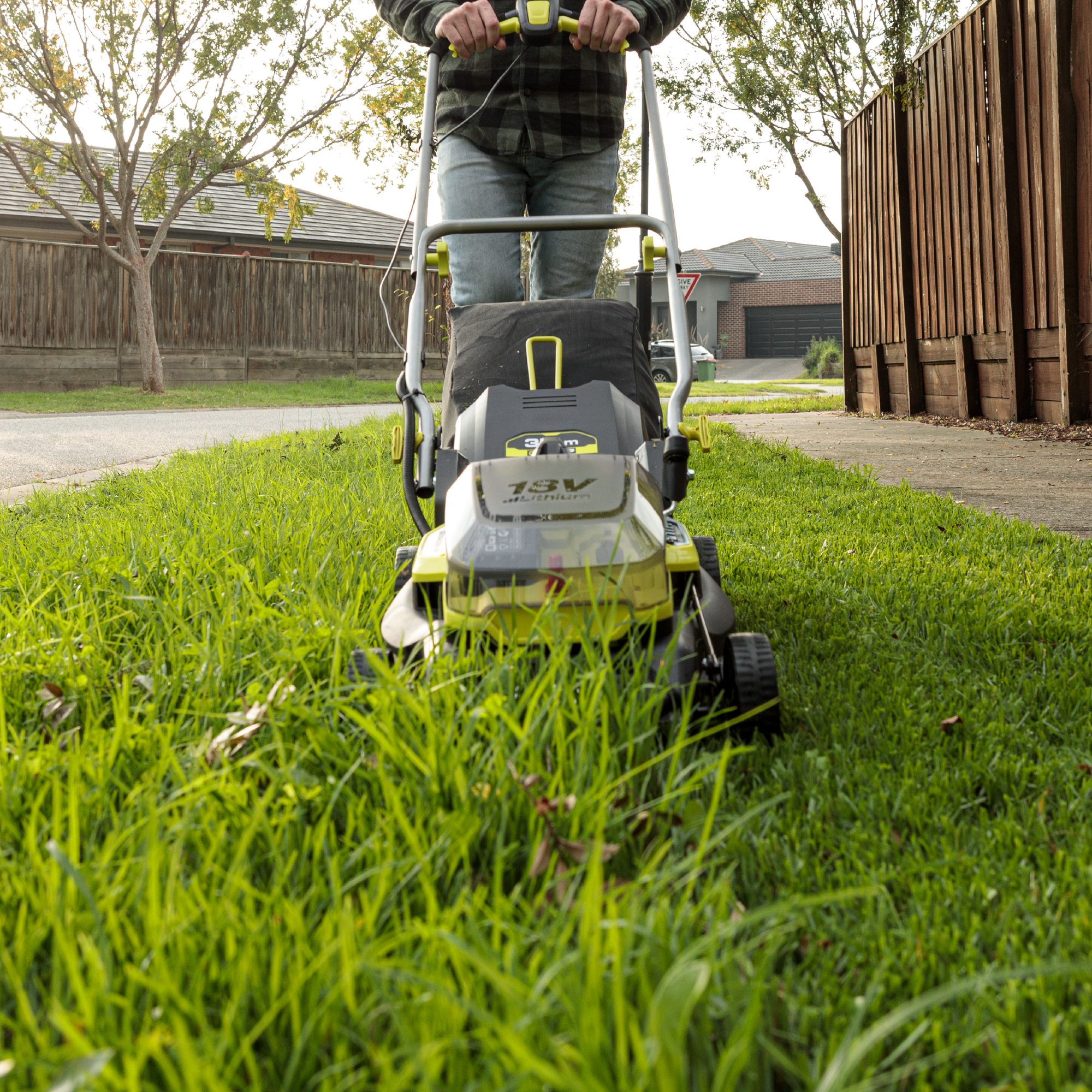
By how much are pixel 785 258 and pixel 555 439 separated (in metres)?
52.6

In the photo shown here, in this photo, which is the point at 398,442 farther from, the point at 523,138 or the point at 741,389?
the point at 741,389

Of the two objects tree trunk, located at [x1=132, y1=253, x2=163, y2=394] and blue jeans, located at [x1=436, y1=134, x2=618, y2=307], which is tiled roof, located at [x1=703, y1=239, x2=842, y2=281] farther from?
blue jeans, located at [x1=436, y1=134, x2=618, y2=307]

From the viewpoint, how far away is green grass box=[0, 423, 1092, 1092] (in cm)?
89

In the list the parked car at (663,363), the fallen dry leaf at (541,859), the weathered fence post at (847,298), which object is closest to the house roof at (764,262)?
the parked car at (663,363)

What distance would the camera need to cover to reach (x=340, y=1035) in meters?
0.93

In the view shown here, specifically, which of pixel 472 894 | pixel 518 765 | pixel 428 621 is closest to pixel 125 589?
pixel 428 621

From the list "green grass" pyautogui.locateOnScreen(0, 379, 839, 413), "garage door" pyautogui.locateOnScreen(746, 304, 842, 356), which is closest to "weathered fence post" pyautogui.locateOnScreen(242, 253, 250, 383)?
"green grass" pyautogui.locateOnScreen(0, 379, 839, 413)

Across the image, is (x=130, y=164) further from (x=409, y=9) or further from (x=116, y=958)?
(x=116, y=958)

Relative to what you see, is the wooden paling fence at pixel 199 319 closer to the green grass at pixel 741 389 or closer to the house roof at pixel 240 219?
the house roof at pixel 240 219

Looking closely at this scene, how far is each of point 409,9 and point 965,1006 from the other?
2.67 metres

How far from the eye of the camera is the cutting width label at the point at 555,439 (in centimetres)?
210

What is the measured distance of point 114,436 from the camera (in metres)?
7.96

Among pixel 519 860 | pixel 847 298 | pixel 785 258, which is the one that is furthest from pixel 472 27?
pixel 785 258

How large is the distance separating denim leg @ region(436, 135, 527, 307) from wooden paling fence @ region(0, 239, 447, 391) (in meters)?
12.4
